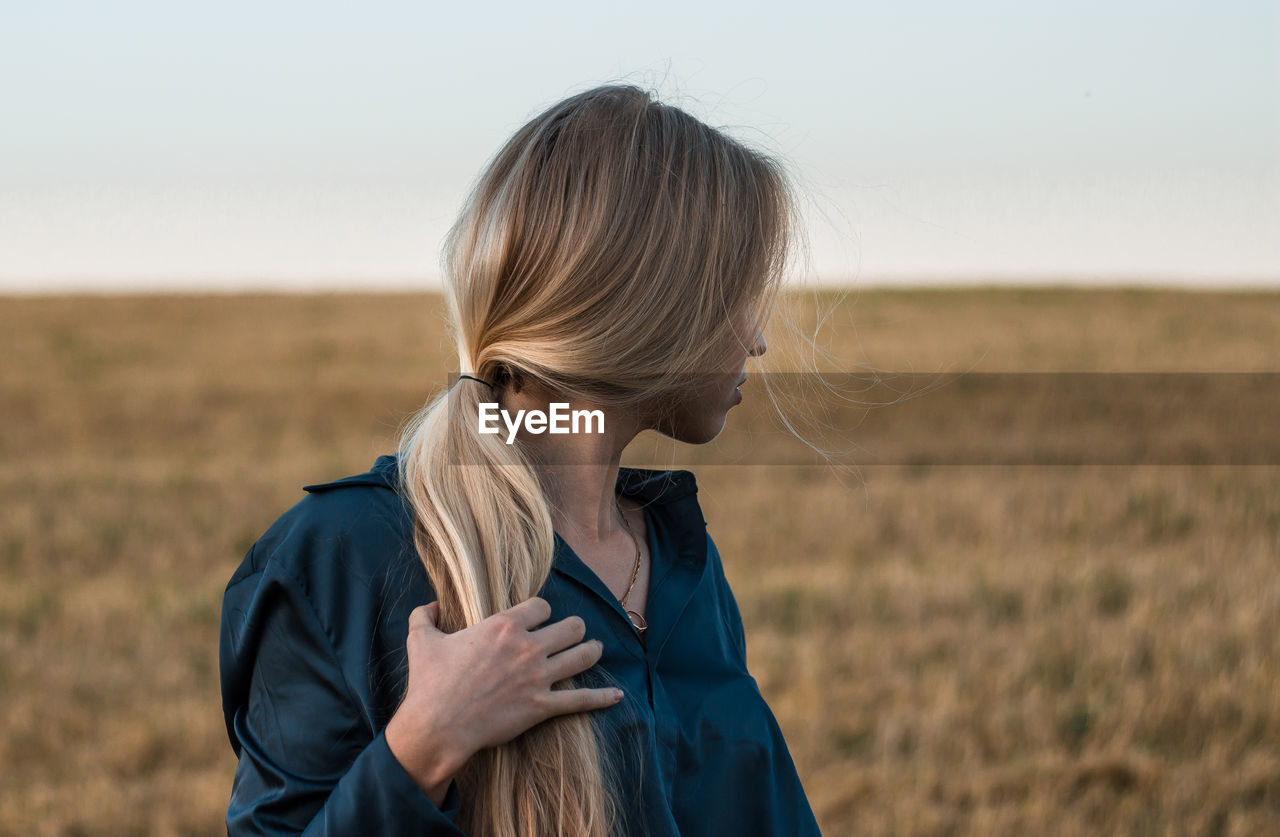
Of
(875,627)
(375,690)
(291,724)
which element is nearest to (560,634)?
(375,690)

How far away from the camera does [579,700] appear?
1392mm

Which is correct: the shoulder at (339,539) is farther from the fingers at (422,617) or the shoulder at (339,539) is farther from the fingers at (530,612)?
the fingers at (530,612)

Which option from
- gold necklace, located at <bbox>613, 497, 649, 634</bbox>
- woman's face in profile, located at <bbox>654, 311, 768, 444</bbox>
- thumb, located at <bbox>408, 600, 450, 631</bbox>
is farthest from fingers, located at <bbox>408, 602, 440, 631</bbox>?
woman's face in profile, located at <bbox>654, 311, 768, 444</bbox>

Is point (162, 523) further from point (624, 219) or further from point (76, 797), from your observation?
point (624, 219)

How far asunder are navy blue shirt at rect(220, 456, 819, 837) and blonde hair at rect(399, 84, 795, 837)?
66mm

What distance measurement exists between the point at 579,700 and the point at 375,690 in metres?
0.27

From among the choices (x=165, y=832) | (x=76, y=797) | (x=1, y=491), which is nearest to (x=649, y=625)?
(x=165, y=832)

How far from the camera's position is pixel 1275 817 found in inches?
167

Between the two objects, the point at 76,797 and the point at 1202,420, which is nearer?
the point at 76,797

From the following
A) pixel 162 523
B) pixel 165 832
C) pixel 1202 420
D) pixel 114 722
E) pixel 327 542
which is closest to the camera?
pixel 327 542

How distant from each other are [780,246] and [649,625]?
2.08ft

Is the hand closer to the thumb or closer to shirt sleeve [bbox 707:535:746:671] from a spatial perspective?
the thumb

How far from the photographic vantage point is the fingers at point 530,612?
137 cm
